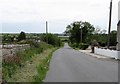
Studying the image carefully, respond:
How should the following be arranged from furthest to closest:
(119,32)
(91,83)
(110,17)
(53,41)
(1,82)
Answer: (53,41)
(119,32)
(110,17)
(91,83)
(1,82)

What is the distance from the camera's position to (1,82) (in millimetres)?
12164

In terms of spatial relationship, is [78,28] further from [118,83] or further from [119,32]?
[118,83]

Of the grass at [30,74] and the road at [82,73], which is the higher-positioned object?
the grass at [30,74]

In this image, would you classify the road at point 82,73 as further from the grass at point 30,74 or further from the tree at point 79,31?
the tree at point 79,31

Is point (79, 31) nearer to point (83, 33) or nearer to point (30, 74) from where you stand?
point (83, 33)

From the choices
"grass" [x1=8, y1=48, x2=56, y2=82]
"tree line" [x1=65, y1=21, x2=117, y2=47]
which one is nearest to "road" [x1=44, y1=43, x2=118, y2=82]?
"grass" [x1=8, y1=48, x2=56, y2=82]

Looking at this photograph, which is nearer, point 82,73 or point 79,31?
point 82,73

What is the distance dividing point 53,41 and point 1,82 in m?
117

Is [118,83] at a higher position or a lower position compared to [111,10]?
lower

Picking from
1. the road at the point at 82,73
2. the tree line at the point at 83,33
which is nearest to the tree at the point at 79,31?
the tree line at the point at 83,33

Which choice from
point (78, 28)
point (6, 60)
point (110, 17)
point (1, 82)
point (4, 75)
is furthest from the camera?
point (78, 28)

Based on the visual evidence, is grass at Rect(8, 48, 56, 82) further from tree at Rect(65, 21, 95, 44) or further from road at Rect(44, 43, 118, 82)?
tree at Rect(65, 21, 95, 44)

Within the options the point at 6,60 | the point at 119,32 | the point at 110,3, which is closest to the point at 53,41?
the point at 119,32

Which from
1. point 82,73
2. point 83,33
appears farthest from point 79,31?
point 82,73
